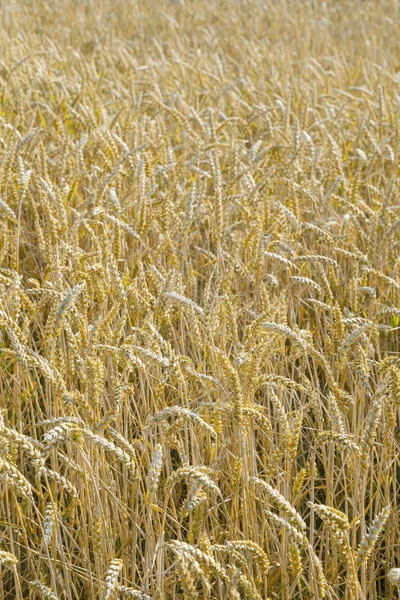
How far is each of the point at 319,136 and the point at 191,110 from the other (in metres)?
0.47

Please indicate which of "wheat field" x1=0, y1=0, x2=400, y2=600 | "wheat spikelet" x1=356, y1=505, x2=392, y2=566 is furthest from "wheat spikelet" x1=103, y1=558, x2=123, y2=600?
"wheat spikelet" x1=356, y1=505, x2=392, y2=566

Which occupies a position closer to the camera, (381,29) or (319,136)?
(319,136)

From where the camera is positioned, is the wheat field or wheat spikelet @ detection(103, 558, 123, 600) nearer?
wheat spikelet @ detection(103, 558, 123, 600)

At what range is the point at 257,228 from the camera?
161cm

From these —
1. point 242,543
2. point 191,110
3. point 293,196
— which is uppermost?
point 191,110

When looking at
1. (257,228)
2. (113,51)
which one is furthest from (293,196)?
(113,51)

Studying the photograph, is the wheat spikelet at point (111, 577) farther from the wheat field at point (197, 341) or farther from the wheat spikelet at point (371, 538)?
the wheat spikelet at point (371, 538)

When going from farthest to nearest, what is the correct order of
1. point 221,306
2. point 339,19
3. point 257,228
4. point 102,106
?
point 339,19 < point 102,106 < point 257,228 < point 221,306

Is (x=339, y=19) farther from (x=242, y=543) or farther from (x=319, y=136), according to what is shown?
(x=242, y=543)

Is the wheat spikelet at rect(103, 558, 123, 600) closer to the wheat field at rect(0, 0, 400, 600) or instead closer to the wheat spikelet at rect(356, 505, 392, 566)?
the wheat field at rect(0, 0, 400, 600)

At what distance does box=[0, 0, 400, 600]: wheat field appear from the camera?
103 centimetres

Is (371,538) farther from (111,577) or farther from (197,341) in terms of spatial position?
(197,341)

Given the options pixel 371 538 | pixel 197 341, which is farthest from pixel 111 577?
pixel 197 341

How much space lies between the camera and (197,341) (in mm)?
1253
